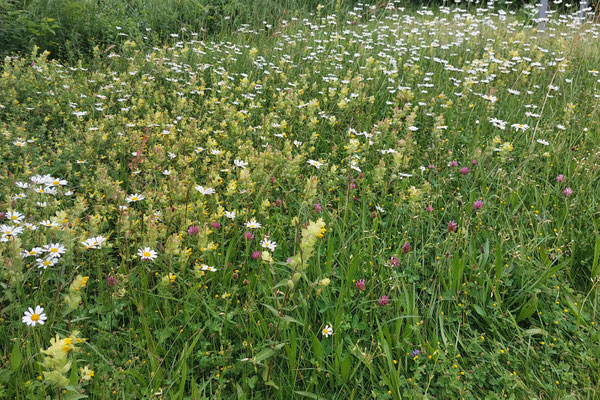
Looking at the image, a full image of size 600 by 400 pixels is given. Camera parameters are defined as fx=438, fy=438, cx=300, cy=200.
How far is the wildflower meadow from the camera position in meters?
1.77

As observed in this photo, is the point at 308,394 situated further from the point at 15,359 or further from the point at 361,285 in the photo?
the point at 15,359

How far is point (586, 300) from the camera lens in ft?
7.45

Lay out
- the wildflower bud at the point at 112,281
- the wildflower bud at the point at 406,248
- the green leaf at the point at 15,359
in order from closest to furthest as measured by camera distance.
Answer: the green leaf at the point at 15,359
the wildflower bud at the point at 112,281
the wildflower bud at the point at 406,248

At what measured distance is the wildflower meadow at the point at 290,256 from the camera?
177 centimetres

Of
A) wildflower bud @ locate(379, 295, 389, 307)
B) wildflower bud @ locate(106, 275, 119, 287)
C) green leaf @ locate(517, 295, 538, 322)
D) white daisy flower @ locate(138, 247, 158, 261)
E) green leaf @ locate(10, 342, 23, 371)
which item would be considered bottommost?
green leaf @ locate(517, 295, 538, 322)

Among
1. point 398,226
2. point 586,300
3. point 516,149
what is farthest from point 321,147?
point 586,300

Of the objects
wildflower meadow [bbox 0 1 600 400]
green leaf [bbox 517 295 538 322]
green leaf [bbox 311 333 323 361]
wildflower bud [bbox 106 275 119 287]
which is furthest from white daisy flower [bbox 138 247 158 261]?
green leaf [bbox 517 295 538 322]

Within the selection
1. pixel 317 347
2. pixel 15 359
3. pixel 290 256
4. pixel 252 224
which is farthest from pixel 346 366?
pixel 15 359

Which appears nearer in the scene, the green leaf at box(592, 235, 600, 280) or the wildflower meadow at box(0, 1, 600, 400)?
the wildflower meadow at box(0, 1, 600, 400)

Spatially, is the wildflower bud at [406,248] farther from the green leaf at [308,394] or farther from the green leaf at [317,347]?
the green leaf at [308,394]

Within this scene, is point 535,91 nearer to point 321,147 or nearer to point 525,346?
point 321,147

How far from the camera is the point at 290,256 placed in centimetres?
239

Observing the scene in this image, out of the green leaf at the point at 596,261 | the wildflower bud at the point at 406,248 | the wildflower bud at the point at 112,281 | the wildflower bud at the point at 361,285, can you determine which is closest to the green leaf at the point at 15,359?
the wildflower bud at the point at 112,281

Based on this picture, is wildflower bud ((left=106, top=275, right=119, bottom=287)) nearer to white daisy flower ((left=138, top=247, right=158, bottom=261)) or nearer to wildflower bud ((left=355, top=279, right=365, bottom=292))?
white daisy flower ((left=138, top=247, right=158, bottom=261))
